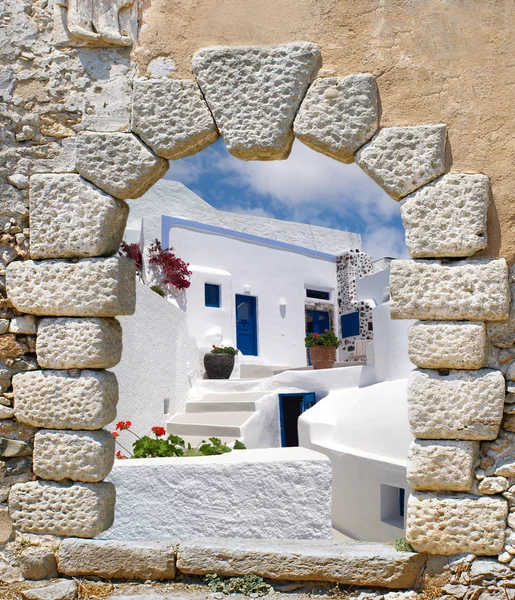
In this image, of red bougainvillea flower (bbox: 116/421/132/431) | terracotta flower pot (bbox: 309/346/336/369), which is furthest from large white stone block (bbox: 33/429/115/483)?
terracotta flower pot (bbox: 309/346/336/369)

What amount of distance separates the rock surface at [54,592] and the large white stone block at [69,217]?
1.82m

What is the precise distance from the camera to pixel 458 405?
3.20 metres

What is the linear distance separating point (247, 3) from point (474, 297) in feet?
7.00

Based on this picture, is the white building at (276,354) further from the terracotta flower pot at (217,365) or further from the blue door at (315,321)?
the terracotta flower pot at (217,365)

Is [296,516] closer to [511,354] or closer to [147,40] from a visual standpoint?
[511,354]

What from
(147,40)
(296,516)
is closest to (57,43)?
(147,40)

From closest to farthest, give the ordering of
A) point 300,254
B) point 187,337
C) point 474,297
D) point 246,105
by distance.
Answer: point 474,297 < point 246,105 < point 187,337 < point 300,254

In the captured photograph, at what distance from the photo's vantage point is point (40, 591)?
333 centimetres

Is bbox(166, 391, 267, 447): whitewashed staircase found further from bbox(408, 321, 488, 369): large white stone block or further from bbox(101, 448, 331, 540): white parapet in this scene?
bbox(408, 321, 488, 369): large white stone block

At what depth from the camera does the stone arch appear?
3193 millimetres

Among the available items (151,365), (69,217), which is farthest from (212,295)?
(69,217)

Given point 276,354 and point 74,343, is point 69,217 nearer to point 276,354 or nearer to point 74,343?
point 74,343

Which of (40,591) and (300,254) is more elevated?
(300,254)

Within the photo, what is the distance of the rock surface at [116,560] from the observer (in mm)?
3453
